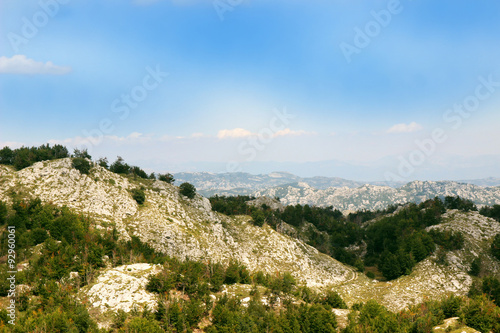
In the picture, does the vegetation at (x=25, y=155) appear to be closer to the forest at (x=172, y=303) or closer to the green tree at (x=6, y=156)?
the green tree at (x=6, y=156)

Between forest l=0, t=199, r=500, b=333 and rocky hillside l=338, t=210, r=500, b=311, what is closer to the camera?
forest l=0, t=199, r=500, b=333

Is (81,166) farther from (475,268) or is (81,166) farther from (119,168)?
(475,268)

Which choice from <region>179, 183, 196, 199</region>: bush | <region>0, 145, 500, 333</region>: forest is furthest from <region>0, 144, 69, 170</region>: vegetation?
<region>179, 183, 196, 199</region>: bush

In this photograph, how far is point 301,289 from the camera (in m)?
54.9

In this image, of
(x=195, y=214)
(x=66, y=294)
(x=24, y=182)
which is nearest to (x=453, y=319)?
(x=66, y=294)

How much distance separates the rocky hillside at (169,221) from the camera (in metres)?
72.8

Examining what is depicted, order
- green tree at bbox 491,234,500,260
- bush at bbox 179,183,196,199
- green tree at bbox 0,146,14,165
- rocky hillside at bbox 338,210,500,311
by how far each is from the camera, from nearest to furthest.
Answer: rocky hillside at bbox 338,210,500,311 < green tree at bbox 491,234,500,260 < green tree at bbox 0,146,14,165 < bush at bbox 179,183,196,199

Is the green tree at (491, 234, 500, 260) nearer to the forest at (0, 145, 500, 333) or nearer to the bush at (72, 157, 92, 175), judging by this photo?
the forest at (0, 145, 500, 333)

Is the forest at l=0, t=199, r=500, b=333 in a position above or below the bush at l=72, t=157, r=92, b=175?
below

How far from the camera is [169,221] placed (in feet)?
272

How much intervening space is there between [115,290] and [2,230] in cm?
3755

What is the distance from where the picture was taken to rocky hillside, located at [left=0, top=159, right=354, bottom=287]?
72812mm

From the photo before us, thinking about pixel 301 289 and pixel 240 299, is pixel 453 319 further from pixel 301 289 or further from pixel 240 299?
pixel 240 299

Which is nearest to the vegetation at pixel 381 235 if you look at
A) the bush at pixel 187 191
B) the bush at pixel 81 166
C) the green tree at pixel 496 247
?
the green tree at pixel 496 247
